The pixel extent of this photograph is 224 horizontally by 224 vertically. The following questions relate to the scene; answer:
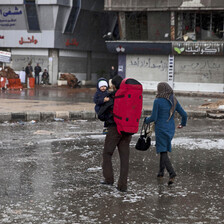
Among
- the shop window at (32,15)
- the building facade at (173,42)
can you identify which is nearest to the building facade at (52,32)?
the shop window at (32,15)

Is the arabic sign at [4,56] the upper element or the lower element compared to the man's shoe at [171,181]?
upper

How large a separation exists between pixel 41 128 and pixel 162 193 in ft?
25.2

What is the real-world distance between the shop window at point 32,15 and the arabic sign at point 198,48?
42.4 feet

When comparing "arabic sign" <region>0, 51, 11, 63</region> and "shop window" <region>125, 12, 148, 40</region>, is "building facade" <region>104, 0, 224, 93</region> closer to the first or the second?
"shop window" <region>125, 12, 148, 40</region>

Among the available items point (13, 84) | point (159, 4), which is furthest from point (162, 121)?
point (159, 4)

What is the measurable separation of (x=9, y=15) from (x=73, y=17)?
5285mm

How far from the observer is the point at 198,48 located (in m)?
35.3

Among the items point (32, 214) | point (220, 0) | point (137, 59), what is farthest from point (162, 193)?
point (137, 59)

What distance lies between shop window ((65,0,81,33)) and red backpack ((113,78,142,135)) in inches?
1458

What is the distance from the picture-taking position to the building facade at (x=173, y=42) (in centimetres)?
3534

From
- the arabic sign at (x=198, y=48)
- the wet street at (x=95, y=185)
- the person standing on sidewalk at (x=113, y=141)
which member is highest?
the arabic sign at (x=198, y=48)

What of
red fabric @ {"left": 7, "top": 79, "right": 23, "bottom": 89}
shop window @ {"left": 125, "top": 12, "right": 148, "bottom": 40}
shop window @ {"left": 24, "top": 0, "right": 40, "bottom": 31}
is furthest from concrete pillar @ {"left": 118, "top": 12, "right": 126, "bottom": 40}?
red fabric @ {"left": 7, "top": 79, "right": 23, "bottom": 89}

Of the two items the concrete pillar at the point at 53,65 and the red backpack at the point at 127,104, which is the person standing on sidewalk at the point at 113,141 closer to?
the red backpack at the point at 127,104

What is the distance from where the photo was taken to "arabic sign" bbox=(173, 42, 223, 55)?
3488 cm
